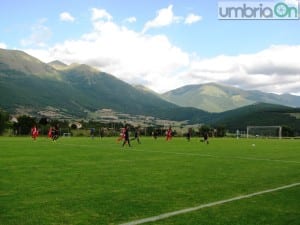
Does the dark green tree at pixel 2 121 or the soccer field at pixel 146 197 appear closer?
the soccer field at pixel 146 197

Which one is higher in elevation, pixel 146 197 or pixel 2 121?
pixel 2 121

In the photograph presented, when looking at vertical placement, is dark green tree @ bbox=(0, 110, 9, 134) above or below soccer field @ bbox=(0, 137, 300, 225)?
above

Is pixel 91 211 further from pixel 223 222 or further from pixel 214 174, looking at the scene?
pixel 214 174

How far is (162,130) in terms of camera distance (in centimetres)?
12825

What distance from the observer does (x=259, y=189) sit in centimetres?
1385

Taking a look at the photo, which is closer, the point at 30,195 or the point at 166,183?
the point at 30,195

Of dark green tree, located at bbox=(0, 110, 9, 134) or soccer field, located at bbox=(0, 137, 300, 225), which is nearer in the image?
soccer field, located at bbox=(0, 137, 300, 225)

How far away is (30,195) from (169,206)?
3.67m

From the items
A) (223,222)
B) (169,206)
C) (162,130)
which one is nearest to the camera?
(223,222)

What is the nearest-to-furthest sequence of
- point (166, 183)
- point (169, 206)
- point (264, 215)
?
point (264, 215) < point (169, 206) < point (166, 183)

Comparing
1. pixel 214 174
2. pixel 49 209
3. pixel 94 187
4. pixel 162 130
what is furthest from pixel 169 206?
pixel 162 130

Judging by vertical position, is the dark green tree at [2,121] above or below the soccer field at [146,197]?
above

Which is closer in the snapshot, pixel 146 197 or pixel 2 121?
pixel 146 197

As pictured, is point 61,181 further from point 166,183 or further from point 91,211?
point 91,211
